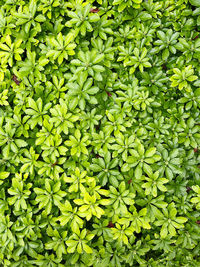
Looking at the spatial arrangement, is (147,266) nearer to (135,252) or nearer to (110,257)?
(135,252)

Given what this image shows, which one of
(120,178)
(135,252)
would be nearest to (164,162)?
(120,178)

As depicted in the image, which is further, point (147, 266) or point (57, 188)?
point (147, 266)

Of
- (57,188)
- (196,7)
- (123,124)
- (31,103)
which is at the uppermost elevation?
(196,7)

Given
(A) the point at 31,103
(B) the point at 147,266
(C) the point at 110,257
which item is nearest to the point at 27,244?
(C) the point at 110,257

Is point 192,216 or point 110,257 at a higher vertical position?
point 192,216

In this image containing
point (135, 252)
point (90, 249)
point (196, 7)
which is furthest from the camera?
point (196, 7)

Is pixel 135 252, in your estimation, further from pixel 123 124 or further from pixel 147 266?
pixel 123 124

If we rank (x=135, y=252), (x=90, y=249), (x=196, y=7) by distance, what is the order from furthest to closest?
(x=196, y=7) < (x=135, y=252) < (x=90, y=249)
